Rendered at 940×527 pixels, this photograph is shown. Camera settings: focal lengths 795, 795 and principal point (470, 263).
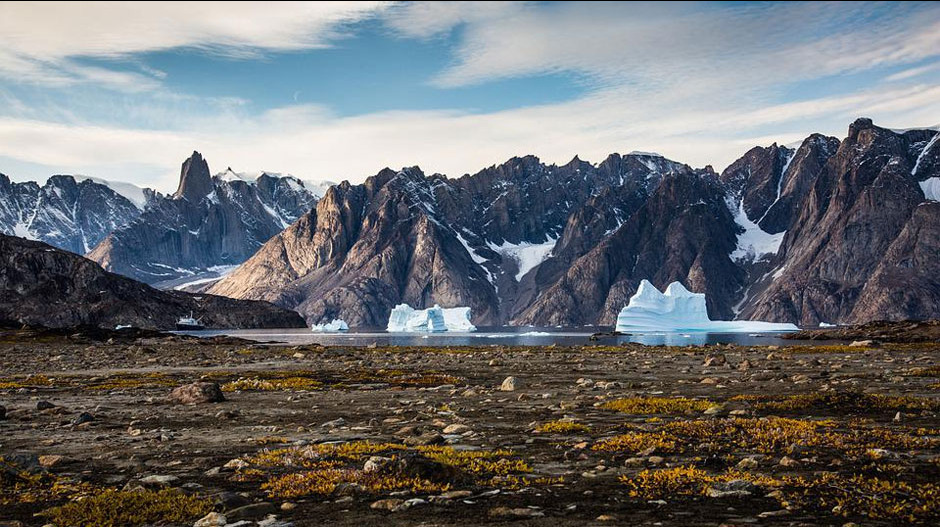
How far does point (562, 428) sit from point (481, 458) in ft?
14.0

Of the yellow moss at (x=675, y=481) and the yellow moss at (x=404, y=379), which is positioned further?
the yellow moss at (x=404, y=379)

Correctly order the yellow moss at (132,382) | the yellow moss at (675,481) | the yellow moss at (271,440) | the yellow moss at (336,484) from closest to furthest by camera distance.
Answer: the yellow moss at (675,481)
the yellow moss at (336,484)
the yellow moss at (271,440)
the yellow moss at (132,382)

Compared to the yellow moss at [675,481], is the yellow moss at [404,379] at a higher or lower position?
lower

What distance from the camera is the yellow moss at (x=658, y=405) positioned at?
22.5 meters

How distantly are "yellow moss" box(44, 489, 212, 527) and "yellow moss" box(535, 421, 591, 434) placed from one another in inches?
355

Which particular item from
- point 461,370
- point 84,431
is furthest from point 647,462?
point 461,370

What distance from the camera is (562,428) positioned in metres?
19.0

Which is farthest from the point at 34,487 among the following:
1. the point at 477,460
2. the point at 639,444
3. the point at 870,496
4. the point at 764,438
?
the point at 764,438

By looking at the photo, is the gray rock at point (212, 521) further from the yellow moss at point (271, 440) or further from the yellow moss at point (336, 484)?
the yellow moss at point (271, 440)

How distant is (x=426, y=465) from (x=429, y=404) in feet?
43.5

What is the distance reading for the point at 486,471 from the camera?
1400 centimetres

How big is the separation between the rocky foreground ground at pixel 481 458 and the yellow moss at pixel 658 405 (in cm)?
8

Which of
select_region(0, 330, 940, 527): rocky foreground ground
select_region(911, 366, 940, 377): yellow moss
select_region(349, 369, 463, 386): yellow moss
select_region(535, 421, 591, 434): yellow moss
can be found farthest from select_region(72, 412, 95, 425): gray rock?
select_region(911, 366, 940, 377): yellow moss

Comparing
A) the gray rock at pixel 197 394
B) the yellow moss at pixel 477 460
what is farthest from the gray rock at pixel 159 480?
the gray rock at pixel 197 394
